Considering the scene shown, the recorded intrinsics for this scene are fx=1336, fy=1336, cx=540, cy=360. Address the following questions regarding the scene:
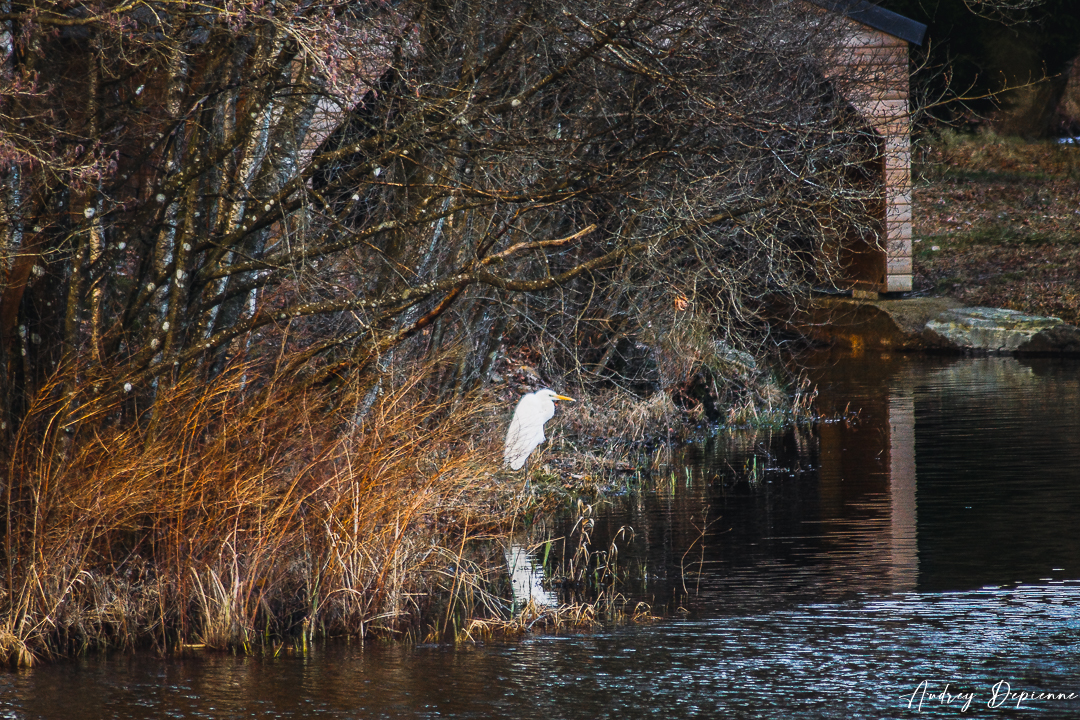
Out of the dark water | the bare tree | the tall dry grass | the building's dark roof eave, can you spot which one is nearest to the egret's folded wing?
the dark water

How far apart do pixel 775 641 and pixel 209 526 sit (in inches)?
123

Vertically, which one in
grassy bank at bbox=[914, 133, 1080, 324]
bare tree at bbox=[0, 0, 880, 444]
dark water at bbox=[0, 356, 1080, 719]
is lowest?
dark water at bbox=[0, 356, 1080, 719]

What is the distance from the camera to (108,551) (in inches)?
289

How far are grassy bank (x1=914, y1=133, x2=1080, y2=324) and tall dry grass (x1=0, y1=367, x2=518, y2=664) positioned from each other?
19.2 m

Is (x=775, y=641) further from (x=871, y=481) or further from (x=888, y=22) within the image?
(x=888, y=22)

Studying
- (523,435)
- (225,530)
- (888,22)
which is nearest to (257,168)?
(225,530)

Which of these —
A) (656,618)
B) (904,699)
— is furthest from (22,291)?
(904,699)

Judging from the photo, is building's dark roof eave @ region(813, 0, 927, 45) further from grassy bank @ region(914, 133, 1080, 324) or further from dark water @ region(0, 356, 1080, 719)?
Answer: dark water @ region(0, 356, 1080, 719)

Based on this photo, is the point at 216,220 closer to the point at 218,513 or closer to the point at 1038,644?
the point at 218,513

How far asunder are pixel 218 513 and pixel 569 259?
288 inches

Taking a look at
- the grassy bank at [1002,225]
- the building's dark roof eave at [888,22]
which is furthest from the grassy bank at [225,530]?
the grassy bank at [1002,225]

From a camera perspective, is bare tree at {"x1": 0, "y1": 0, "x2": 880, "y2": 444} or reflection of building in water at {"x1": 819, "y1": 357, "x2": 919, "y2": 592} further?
reflection of building in water at {"x1": 819, "y1": 357, "x2": 919, "y2": 592}

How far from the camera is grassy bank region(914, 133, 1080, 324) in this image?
27.9 metres

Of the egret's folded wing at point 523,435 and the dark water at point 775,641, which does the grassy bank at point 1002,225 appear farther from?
the dark water at point 775,641
